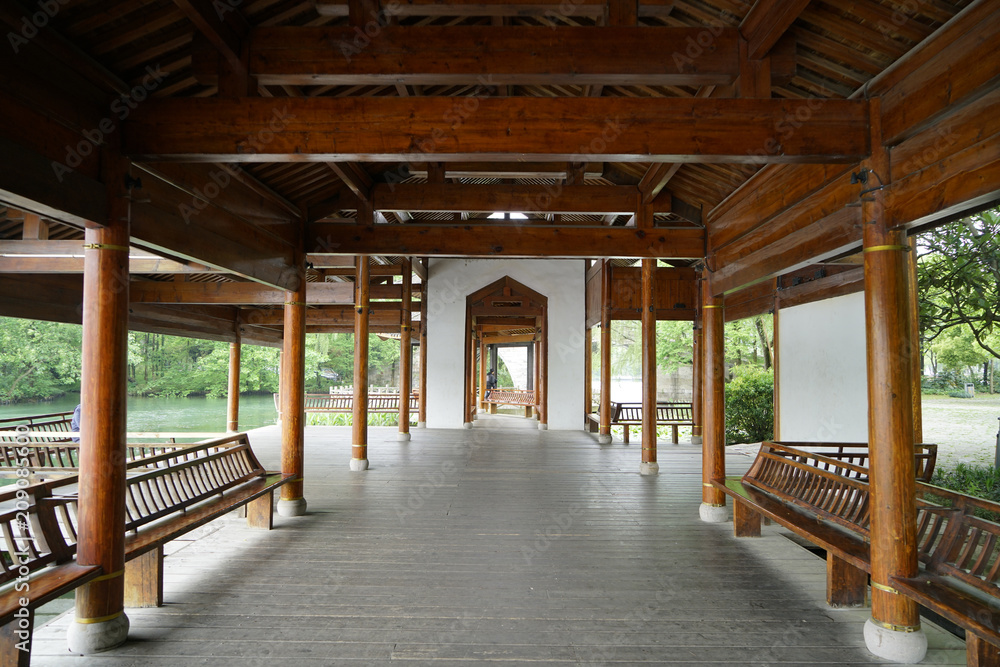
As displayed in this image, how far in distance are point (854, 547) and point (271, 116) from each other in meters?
5.17

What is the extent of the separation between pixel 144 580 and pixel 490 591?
2.58 meters

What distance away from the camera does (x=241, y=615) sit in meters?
3.77

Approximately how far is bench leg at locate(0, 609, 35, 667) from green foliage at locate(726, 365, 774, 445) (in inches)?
574

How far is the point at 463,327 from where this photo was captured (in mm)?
15492

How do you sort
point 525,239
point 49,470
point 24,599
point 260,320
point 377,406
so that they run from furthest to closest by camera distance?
point 377,406, point 260,320, point 49,470, point 525,239, point 24,599

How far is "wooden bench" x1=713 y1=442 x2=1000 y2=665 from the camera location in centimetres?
294

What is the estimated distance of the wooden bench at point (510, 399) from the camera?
2080 cm

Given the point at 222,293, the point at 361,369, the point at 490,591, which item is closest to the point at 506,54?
the point at 490,591

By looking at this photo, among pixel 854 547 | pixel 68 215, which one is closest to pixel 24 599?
pixel 68 215

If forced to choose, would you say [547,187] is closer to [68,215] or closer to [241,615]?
[68,215]

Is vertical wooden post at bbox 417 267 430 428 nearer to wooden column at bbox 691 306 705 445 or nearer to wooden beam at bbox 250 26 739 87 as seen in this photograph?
wooden column at bbox 691 306 705 445

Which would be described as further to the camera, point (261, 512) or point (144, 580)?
point (261, 512)

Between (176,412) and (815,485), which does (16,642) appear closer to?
(815,485)

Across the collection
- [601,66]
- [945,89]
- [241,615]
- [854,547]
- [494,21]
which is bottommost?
[241,615]
